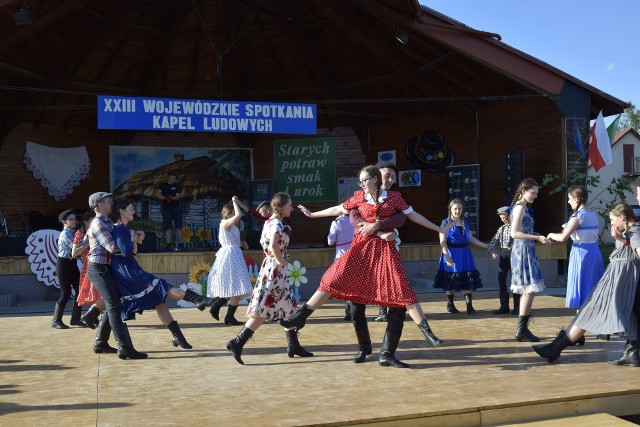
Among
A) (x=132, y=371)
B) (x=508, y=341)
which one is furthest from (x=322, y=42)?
(x=132, y=371)

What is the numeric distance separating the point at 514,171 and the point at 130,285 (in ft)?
32.9

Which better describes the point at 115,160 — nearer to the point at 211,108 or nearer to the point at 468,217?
the point at 211,108

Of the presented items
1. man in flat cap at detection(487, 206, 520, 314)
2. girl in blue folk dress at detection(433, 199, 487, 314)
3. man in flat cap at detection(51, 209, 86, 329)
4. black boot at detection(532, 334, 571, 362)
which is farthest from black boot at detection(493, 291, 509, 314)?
man in flat cap at detection(51, 209, 86, 329)

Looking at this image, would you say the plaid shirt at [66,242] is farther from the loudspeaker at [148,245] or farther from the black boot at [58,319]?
the loudspeaker at [148,245]

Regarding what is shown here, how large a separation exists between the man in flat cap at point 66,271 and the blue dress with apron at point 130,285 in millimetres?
2382

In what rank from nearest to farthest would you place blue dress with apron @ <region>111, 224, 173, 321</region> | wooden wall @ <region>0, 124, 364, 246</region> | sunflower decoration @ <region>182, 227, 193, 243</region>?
blue dress with apron @ <region>111, 224, 173, 321</region>
wooden wall @ <region>0, 124, 364, 246</region>
sunflower decoration @ <region>182, 227, 193, 243</region>

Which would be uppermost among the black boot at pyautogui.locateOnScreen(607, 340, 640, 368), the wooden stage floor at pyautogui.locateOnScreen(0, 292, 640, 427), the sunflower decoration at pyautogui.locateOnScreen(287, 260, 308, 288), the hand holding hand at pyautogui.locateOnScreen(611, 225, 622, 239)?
the hand holding hand at pyautogui.locateOnScreen(611, 225, 622, 239)

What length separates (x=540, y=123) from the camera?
13.7 metres

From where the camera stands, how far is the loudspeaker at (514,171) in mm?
13789

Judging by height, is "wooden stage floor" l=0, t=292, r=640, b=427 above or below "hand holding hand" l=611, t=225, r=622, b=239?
below

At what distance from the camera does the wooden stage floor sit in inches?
161

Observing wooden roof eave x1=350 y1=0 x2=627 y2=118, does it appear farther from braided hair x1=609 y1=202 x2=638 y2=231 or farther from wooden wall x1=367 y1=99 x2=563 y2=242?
braided hair x1=609 y1=202 x2=638 y2=231

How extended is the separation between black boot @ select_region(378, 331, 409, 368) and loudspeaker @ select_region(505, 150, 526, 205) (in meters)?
9.04

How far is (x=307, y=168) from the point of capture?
18.9 meters
